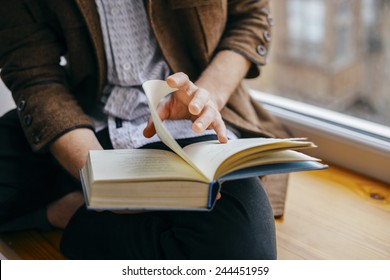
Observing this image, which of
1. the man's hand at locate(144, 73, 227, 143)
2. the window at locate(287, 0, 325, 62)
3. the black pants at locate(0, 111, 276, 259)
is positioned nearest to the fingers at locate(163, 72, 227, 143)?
the man's hand at locate(144, 73, 227, 143)

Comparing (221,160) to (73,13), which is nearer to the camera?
(221,160)

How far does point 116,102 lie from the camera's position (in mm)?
987

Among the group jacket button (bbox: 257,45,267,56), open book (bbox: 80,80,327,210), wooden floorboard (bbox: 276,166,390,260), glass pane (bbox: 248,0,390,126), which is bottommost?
glass pane (bbox: 248,0,390,126)

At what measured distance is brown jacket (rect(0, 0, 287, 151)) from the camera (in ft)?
3.07

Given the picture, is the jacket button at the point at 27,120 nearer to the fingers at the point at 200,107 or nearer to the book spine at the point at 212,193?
the fingers at the point at 200,107

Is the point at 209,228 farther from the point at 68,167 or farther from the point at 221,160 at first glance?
the point at 68,167

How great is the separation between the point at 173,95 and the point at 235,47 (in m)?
0.21

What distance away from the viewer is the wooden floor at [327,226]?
1011mm

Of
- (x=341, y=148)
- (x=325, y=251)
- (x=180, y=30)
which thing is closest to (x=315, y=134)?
(x=341, y=148)

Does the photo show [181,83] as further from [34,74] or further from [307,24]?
[307,24]

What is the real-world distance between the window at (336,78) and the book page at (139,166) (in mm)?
662

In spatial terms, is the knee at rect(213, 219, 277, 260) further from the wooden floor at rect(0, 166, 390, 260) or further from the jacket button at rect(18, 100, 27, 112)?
the jacket button at rect(18, 100, 27, 112)

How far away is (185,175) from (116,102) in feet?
1.19
